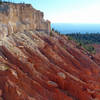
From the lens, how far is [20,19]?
97.0 ft

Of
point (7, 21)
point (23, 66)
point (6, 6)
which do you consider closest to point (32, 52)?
point (23, 66)

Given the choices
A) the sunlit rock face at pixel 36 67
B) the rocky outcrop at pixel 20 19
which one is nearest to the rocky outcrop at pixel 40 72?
the sunlit rock face at pixel 36 67

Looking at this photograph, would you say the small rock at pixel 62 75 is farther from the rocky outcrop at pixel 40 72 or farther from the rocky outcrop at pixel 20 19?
the rocky outcrop at pixel 20 19

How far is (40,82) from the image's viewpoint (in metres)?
19.7

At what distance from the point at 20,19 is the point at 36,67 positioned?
35.4 ft

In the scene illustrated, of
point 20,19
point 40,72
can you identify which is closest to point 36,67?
point 40,72

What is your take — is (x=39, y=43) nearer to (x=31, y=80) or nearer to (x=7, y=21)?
(x=7, y=21)

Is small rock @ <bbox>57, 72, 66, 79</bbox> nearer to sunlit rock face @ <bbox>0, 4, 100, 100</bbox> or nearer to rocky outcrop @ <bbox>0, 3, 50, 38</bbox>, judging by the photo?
sunlit rock face @ <bbox>0, 4, 100, 100</bbox>

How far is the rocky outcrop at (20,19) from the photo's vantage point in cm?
2450

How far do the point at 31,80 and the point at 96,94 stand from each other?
Answer: 9.36 m

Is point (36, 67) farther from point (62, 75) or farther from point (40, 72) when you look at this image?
point (62, 75)

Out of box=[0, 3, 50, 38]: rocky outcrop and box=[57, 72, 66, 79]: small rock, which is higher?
box=[0, 3, 50, 38]: rocky outcrop

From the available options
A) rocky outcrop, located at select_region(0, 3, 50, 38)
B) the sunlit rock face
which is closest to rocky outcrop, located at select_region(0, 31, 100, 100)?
the sunlit rock face

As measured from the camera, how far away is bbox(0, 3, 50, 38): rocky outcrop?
24.5 metres
